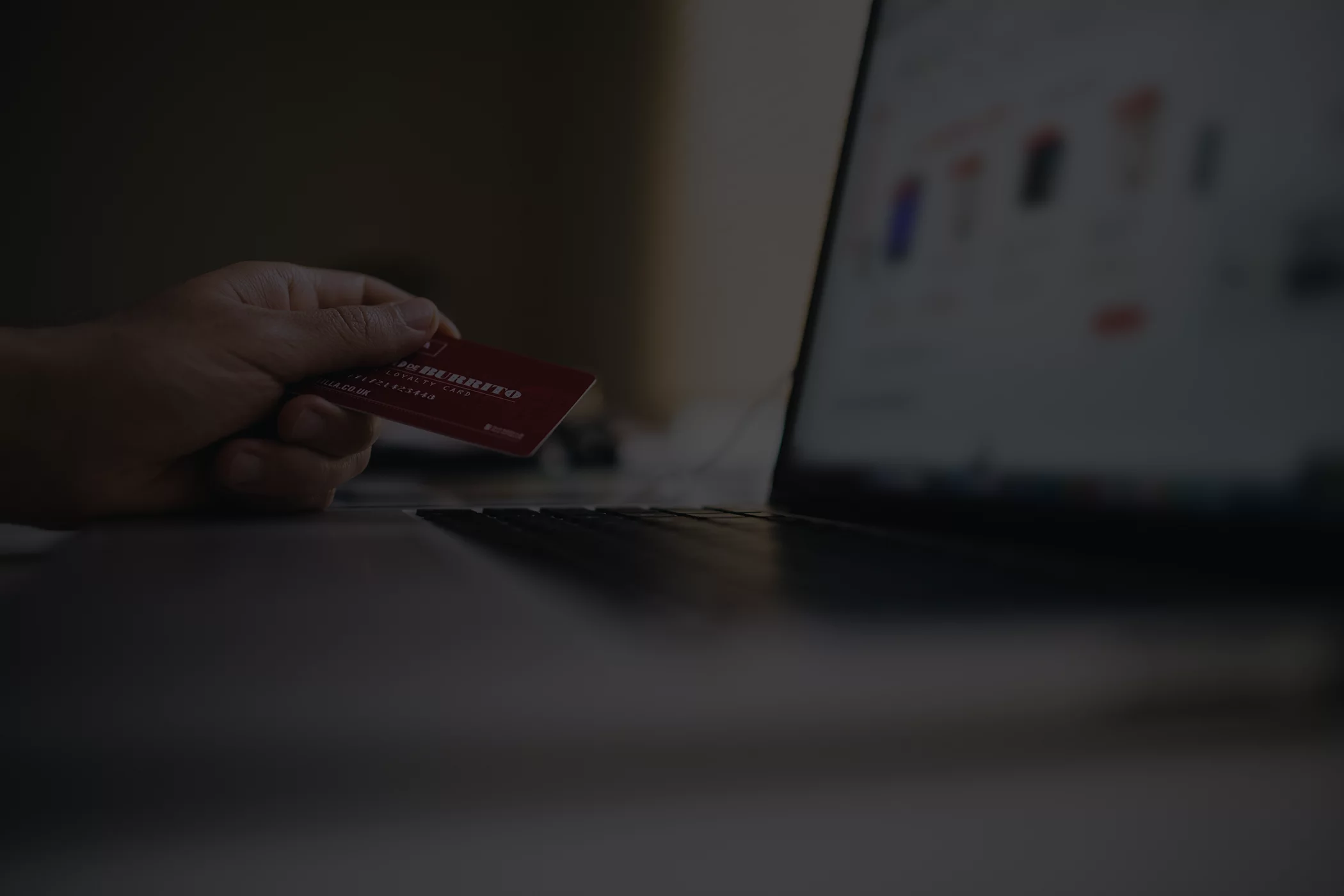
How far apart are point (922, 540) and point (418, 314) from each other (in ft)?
1.26

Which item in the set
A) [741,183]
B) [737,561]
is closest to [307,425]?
[737,561]

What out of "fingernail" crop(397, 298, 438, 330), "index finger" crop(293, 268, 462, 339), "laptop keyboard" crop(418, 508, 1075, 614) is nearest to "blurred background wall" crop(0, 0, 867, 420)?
"index finger" crop(293, 268, 462, 339)

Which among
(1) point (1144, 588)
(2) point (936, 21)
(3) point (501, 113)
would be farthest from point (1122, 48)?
(3) point (501, 113)

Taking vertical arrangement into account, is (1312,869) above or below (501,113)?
below

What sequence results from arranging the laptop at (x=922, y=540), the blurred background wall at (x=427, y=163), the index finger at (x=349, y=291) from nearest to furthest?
the laptop at (x=922, y=540) → the index finger at (x=349, y=291) → the blurred background wall at (x=427, y=163)

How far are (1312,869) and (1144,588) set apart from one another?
3.9 inches

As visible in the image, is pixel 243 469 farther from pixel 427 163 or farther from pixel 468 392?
pixel 427 163

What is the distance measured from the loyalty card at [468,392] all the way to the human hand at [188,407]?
0.05 ft

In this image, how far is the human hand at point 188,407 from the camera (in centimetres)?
55

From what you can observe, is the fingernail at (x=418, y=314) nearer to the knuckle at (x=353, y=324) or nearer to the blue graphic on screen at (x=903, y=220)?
the knuckle at (x=353, y=324)

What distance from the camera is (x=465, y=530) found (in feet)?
1.65

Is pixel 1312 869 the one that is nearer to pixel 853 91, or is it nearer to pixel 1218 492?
pixel 1218 492

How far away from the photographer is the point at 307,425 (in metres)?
0.61

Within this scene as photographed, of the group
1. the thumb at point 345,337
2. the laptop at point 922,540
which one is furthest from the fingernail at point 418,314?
the laptop at point 922,540
